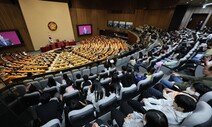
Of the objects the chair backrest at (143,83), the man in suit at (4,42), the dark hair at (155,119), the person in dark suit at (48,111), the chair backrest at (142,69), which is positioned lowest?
the man in suit at (4,42)

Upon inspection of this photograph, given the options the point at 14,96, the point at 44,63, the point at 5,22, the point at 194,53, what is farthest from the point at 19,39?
the point at 194,53

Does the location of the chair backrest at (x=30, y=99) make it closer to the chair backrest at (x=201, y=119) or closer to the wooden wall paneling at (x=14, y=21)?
the chair backrest at (x=201, y=119)

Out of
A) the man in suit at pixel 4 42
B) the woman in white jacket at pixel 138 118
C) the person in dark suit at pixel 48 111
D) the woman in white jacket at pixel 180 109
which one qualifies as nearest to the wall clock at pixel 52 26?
the man in suit at pixel 4 42

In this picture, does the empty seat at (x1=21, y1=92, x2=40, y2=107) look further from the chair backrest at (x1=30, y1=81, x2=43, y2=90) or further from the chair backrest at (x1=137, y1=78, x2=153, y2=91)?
the chair backrest at (x1=137, y1=78, x2=153, y2=91)

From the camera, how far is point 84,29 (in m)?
15.3

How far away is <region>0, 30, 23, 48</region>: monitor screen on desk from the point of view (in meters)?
8.88

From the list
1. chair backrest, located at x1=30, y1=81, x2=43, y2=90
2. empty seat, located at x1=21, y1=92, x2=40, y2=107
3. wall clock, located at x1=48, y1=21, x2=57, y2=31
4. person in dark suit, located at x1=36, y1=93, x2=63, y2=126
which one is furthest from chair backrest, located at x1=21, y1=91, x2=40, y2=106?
wall clock, located at x1=48, y1=21, x2=57, y2=31

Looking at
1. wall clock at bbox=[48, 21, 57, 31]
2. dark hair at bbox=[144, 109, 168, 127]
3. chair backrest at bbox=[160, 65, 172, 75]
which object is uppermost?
dark hair at bbox=[144, 109, 168, 127]

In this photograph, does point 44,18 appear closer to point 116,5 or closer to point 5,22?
point 5,22

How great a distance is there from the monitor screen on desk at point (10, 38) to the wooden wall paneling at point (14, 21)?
0.38 m

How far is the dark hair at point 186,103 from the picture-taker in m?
1.16

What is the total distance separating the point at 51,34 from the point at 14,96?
11.8 m

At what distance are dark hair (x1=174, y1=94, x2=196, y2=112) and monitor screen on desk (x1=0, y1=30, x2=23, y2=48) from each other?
1318 centimetres

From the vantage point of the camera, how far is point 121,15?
624 inches
